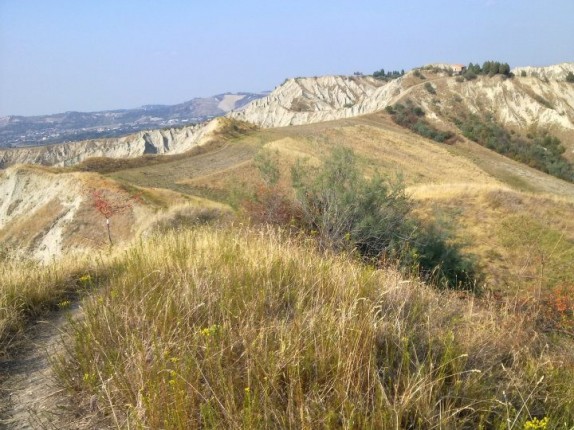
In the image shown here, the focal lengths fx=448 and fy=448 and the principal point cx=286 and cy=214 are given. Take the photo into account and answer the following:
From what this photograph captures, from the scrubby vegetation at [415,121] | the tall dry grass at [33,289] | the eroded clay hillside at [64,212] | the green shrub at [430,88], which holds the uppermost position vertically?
the green shrub at [430,88]

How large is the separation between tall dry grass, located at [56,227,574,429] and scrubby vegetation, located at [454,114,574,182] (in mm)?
54797

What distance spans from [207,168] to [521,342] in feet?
88.8

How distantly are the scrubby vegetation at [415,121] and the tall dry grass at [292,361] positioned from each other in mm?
54070

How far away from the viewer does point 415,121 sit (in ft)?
193

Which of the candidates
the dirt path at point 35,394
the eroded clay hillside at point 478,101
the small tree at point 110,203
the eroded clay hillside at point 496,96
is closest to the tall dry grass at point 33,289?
the dirt path at point 35,394

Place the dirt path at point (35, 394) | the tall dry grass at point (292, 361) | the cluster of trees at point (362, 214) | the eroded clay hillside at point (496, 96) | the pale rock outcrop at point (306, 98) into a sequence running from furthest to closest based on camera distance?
the pale rock outcrop at point (306, 98)
the eroded clay hillside at point (496, 96)
the cluster of trees at point (362, 214)
the dirt path at point (35, 394)
the tall dry grass at point (292, 361)

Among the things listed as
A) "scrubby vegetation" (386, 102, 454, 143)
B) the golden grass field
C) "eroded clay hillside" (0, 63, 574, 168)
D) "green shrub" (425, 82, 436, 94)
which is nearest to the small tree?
the golden grass field

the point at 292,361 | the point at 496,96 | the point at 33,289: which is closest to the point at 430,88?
the point at 496,96

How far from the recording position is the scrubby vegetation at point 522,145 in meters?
51.9

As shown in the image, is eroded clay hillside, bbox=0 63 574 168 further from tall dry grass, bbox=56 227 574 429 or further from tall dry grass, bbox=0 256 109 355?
tall dry grass, bbox=56 227 574 429

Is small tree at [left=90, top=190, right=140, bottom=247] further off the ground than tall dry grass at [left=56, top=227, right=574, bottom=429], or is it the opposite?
tall dry grass at [left=56, top=227, right=574, bottom=429]

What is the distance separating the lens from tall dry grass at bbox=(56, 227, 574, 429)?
2.30 m

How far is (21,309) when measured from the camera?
13.5ft

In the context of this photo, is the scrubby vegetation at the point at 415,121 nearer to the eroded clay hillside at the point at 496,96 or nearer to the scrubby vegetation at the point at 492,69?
the eroded clay hillside at the point at 496,96
